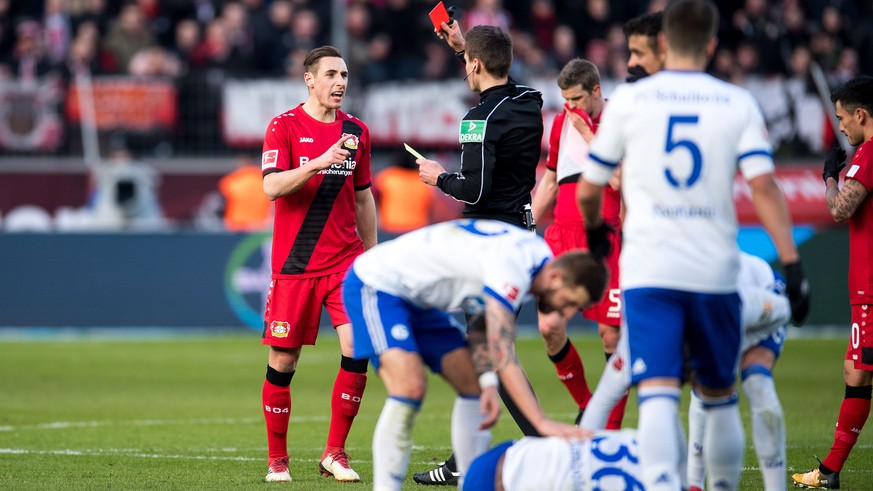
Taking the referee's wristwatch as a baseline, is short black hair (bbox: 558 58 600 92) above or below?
above

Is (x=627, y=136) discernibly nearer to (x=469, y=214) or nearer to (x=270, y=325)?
(x=469, y=214)

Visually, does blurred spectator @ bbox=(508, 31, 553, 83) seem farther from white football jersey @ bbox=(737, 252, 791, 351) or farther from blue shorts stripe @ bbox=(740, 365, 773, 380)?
blue shorts stripe @ bbox=(740, 365, 773, 380)

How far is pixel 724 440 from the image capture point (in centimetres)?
595

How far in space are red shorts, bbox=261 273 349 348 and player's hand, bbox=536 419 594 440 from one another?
7.91 feet

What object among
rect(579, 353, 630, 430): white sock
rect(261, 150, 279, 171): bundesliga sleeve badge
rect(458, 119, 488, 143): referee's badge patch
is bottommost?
rect(579, 353, 630, 430): white sock

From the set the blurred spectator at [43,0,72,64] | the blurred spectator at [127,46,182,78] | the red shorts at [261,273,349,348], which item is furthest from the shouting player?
the blurred spectator at [43,0,72,64]

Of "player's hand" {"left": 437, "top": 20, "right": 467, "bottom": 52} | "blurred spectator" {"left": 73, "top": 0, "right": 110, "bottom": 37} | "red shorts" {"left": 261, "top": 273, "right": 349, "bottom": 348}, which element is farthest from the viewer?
"blurred spectator" {"left": 73, "top": 0, "right": 110, "bottom": 37}

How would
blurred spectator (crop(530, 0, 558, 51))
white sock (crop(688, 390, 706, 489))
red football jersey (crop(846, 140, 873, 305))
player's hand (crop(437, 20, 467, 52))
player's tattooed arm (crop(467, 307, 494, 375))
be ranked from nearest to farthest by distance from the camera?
player's tattooed arm (crop(467, 307, 494, 375)) → white sock (crop(688, 390, 706, 489)) → red football jersey (crop(846, 140, 873, 305)) → player's hand (crop(437, 20, 467, 52)) → blurred spectator (crop(530, 0, 558, 51))

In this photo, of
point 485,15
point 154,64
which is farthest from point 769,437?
point 154,64

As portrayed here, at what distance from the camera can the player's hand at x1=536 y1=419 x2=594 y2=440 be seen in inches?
226

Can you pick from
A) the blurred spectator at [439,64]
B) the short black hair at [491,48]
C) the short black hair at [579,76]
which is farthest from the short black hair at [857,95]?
the blurred spectator at [439,64]

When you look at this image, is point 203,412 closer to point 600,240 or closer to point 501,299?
point 600,240

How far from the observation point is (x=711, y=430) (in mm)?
6023

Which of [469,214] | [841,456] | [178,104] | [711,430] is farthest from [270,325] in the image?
[178,104]
